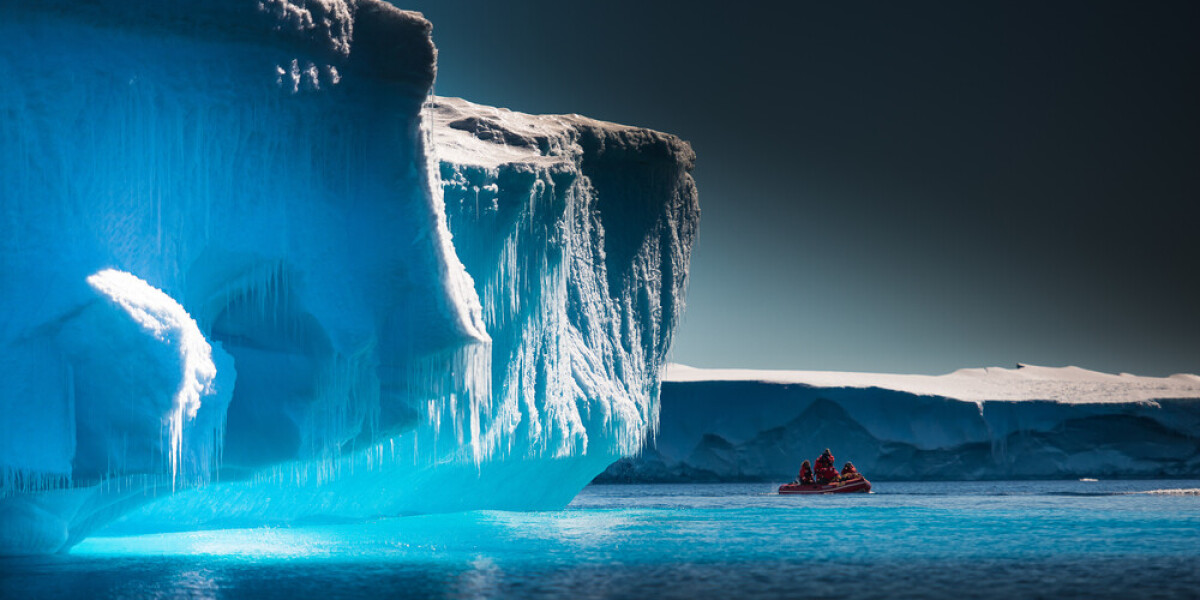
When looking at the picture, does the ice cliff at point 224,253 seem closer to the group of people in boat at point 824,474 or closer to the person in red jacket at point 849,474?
the group of people in boat at point 824,474

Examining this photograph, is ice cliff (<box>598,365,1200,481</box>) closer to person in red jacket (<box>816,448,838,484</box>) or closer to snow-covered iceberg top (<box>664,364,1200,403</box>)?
snow-covered iceberg top (<box>664,364,1200,403</box>)

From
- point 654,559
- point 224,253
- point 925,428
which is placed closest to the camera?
point 224,253

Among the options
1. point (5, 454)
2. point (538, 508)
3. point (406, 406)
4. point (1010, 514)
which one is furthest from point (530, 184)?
point (1010, 514)

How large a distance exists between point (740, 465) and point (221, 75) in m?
30.5

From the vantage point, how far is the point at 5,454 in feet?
30.3

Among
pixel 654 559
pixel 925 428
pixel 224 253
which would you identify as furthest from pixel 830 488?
pixel 224 253

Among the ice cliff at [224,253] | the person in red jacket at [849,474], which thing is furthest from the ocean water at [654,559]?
the person in red jacket at [849,474]

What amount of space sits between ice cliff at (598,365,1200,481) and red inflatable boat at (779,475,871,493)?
6180 mm

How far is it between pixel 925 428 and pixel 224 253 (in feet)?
98.4

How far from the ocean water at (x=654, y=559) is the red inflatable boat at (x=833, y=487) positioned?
8.90 m

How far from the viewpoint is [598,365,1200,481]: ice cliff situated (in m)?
36.5

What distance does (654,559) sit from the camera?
39.0 feet

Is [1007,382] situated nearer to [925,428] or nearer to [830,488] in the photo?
[925,428]

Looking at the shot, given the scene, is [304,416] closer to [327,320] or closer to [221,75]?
[327,320]
